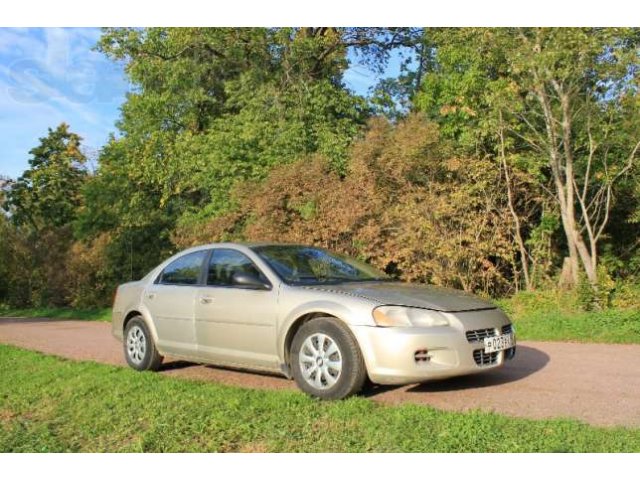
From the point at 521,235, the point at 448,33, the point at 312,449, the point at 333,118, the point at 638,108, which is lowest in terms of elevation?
the point at 312,449

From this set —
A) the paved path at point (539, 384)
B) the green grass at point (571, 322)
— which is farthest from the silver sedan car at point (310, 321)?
the green grass at point (571, 322)

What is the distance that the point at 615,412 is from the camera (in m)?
5.38

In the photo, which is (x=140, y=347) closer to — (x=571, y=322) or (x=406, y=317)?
(x=406, y=317)

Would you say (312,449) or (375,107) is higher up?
(375,107)

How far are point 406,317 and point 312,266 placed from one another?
59.7 inches

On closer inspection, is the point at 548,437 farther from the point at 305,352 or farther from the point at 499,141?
the point at 499,141

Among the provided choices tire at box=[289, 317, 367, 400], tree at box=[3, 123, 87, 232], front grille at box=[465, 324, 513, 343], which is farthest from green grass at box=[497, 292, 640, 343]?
tree at box=[3, 123, 87, 232]

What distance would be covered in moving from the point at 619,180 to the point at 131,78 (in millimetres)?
15873

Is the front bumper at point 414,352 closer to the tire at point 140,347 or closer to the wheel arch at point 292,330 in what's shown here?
the wheel arch at point 292,330

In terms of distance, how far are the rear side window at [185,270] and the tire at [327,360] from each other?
1833mm

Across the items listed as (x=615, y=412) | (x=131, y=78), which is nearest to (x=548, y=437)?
(x=615, y=412)

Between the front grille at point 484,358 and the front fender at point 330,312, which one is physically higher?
the front fender at point 330,312

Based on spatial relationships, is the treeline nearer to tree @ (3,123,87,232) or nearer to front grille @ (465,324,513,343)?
front grille @ (465,324,513,343)

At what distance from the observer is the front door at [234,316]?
648cm
